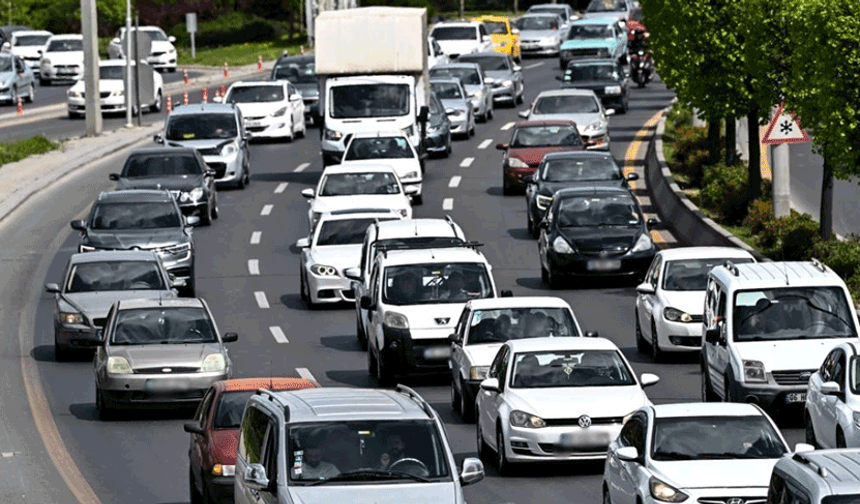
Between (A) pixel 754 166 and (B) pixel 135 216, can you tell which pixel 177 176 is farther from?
(A) pixel 754 166

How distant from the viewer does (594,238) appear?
33.7 m

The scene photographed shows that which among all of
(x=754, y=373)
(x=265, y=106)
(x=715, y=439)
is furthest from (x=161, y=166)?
(x=715, y=439)

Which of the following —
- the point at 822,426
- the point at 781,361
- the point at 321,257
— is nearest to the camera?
the point at 822,426

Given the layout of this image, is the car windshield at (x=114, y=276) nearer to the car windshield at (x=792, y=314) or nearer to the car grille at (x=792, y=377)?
the car windshield at (x=792, y=314)

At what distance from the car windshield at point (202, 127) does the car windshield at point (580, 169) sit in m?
9.89

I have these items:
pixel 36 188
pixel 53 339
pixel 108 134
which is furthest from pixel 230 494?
pixel 108 134

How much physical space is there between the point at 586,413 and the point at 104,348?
7700 millimetres

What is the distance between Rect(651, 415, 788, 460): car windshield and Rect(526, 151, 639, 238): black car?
22.8 m

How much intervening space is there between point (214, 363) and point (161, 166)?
18570 millimetres

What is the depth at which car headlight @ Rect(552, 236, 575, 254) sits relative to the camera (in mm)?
33594

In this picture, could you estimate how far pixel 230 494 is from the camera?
663 inches

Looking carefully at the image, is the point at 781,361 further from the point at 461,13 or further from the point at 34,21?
the point at 34,21

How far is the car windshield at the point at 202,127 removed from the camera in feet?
154

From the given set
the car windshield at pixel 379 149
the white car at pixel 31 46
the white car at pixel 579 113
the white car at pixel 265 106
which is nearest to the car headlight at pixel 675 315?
the car windshield at pixel 379 149
